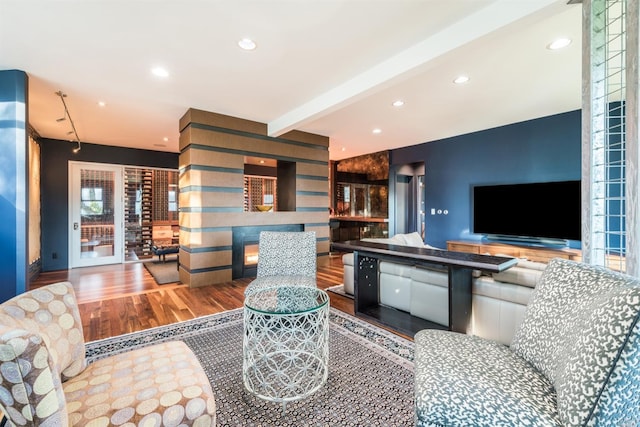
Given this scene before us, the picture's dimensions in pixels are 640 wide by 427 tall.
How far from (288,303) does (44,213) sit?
6275 mm

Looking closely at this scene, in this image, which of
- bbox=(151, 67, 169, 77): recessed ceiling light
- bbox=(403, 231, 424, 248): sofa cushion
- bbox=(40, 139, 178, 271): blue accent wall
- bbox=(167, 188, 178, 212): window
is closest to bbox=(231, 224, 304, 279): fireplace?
bbox=(151, 67, 169, 77): recessed ceiling light

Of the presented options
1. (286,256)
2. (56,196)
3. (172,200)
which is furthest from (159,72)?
(172,200)

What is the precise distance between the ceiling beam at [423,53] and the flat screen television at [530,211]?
3.48 meters

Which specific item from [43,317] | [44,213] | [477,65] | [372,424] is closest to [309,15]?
[477,65]

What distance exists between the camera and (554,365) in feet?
3.85

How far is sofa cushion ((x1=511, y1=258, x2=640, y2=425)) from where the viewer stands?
0.87 metres

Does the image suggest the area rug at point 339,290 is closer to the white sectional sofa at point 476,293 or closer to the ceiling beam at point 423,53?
the white sectional sofa at point 476,293

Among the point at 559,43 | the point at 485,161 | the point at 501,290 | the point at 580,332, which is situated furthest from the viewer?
the point at 485,161

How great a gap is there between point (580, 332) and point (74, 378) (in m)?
2.10

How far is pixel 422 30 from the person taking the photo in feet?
7.64

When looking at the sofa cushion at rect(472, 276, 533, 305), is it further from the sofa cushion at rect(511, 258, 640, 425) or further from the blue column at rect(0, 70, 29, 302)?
the blue column at rect(0, 70, 29, 302)

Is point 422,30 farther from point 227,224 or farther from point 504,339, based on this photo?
point 227,224

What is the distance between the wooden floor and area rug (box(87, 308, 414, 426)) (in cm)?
29

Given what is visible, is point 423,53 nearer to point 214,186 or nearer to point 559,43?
point 559,43
